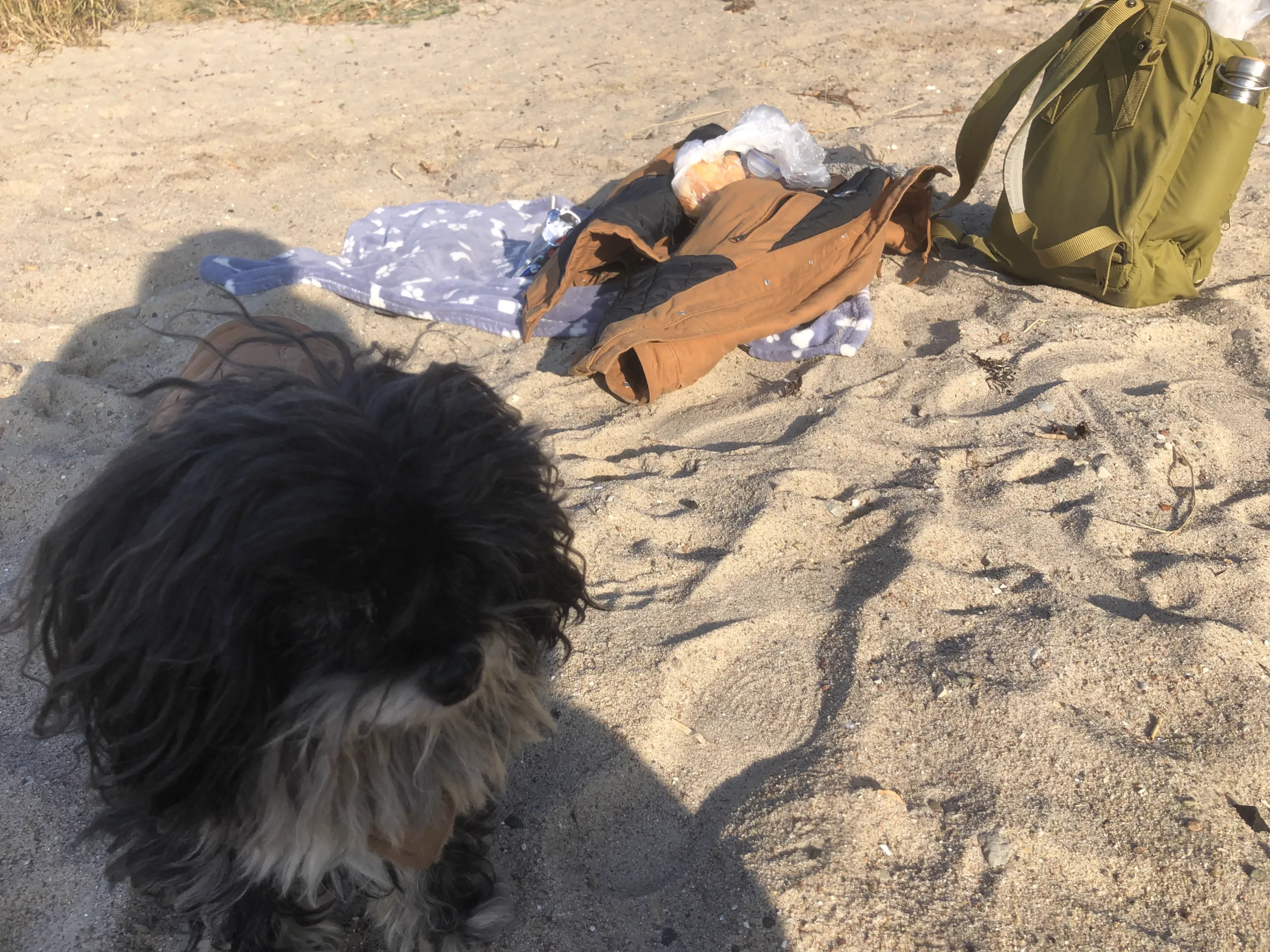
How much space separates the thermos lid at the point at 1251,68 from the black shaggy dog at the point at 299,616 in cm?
381

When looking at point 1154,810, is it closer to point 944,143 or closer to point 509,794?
point 509,794

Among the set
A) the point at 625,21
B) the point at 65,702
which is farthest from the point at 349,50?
the point at 65,702

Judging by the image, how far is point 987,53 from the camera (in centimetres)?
687

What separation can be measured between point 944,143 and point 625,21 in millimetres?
3922

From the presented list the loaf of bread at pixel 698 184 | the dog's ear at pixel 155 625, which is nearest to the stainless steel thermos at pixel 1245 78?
the loaf of bread at pixel 698 184

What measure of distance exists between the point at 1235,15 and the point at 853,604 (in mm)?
3571

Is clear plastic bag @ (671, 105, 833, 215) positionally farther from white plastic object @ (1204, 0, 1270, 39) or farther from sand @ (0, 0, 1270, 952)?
white plastic object @ (1204, 0, 1270, 39)

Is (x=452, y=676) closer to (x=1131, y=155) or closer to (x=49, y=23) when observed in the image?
(x=1131, y=155)

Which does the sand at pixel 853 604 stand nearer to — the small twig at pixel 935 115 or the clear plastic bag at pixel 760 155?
the small twig at pixel 935 115

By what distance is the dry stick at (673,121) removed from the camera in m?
6.19

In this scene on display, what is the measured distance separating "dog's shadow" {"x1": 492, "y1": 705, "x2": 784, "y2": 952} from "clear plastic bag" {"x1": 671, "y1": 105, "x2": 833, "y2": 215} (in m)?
3.10

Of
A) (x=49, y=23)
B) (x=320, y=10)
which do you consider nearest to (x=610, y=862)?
(x=49, y=23)

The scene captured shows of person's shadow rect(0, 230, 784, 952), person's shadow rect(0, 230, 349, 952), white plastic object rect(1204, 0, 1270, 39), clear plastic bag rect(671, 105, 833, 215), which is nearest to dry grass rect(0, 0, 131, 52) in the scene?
person's shadow rect(0, 230, 349, 952)

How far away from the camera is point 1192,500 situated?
114 inches
